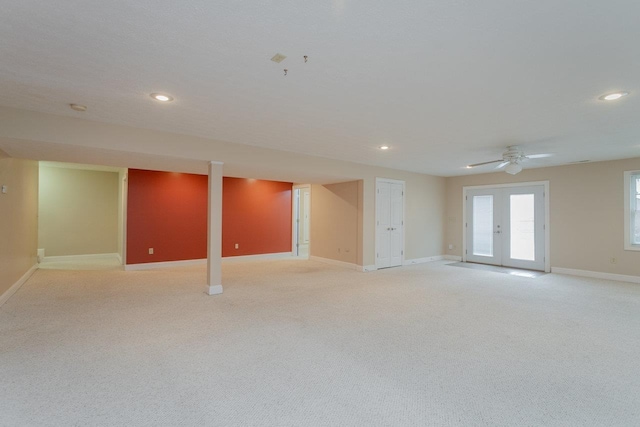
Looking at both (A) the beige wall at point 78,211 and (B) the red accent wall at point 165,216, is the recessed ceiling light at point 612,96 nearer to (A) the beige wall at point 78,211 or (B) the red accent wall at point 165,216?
(B) the red accent wall at point 165,216

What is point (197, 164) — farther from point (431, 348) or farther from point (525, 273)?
point (525, 273)

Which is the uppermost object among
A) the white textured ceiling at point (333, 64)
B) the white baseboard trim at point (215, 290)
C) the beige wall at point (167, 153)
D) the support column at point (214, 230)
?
the white textured ceiling at point (333, 64)

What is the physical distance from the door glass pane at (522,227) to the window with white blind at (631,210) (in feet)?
5.04

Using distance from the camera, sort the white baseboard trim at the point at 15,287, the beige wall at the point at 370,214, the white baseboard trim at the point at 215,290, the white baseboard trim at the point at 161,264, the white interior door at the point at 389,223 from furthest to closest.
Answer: the white interior door at the point at 389,223 < the beige wall at the point at 370,214 < the white baseboard trim at the point at 161,264 < the white baseboard trim at the point at 215,290 < the white baseboard trim at the point at 15,287

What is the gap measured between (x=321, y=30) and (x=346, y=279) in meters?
4.73

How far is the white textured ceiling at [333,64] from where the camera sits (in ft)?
5.82

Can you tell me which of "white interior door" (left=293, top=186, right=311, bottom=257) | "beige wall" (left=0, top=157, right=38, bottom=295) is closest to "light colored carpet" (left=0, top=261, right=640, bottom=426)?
"beige wall" (left=0, top=157, right=38, bottom=295)

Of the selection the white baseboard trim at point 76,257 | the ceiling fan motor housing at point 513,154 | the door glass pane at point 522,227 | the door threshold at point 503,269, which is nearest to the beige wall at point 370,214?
the door threshold at point 503,269

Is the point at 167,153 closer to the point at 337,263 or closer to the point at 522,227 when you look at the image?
the point at 337,263

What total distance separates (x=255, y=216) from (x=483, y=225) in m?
6.09

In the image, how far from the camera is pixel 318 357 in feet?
8.87

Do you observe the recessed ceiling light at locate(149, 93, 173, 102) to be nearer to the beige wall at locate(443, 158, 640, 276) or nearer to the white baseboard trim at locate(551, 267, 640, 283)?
the beige wall at locate(443, 158, 640, 276)

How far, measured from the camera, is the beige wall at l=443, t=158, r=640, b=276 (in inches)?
234

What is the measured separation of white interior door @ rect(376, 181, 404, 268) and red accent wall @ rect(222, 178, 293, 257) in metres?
2.91
